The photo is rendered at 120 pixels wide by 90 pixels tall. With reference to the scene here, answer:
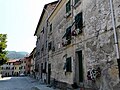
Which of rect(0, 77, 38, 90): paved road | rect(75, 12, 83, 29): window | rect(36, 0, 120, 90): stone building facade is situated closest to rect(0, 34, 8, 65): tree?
rect(0, 77, 38, 90): paved road

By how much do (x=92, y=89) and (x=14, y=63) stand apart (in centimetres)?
9258

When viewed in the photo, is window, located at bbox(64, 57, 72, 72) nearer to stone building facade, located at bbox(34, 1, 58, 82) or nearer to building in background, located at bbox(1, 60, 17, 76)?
stone building facade, located at bbox(34, 1, 58, 82)

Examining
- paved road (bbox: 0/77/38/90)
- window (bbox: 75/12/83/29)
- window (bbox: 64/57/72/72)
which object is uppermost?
window (bbox: 75/12/83/29)

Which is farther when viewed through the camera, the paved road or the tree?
the tree

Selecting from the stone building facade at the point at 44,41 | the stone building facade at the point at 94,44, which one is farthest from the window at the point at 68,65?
the stone building facade at the point at 44,41

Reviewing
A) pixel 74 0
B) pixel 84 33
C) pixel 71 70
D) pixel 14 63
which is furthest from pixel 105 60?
pixel 14 63

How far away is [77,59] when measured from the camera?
12.7 metres

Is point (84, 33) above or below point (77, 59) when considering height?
above

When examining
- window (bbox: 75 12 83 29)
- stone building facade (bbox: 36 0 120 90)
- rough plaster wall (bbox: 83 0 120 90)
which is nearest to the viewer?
stone building facade (bbox: 36 0 120 90)

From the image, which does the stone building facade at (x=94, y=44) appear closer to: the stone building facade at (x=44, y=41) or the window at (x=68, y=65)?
the window at (x=68, y=65)

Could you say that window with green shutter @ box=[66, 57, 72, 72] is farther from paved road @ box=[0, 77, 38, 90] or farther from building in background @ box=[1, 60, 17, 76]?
building in background @ box=[1, 60, 17, 76]

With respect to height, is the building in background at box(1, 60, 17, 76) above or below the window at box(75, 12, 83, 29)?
below

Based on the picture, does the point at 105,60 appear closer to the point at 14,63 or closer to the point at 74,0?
the point at 74,0

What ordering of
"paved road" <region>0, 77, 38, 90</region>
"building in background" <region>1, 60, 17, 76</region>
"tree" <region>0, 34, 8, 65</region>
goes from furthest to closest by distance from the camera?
"building in background" <region>1, 60, 17, 76</region> → "tree" <region>0, 34, 8, 65</region> → "paved road" <region>0, 77, 38, 90</region>
